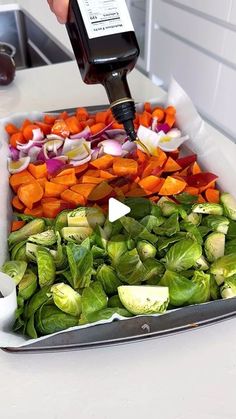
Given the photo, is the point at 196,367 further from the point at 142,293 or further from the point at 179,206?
the point at 179,206

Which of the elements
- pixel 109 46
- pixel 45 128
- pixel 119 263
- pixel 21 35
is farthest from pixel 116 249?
pixel 21 35

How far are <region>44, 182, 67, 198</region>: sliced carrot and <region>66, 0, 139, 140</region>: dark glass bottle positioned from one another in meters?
0.15

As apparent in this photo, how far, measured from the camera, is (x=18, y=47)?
1.90 m

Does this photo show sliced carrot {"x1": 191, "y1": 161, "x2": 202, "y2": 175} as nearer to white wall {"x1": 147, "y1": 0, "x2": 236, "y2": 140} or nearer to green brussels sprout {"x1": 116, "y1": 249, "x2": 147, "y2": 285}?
green brussels sprout {"x1": 116, "y1": 249, "x2": 147, "y2": 285}

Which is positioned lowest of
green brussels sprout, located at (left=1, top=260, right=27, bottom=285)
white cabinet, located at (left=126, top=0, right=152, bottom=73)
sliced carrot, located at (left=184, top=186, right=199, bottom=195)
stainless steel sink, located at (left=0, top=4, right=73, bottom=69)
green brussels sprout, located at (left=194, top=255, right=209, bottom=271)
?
white cabinet, located at (left=126, top=0, right=152, bottom=73)

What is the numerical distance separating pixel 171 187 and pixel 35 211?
23 cm

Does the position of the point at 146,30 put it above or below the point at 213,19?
below

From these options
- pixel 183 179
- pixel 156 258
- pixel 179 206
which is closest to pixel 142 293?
pixel 156 258

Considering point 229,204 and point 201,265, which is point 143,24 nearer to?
point 229,204

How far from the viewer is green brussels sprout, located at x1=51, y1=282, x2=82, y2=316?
56cm

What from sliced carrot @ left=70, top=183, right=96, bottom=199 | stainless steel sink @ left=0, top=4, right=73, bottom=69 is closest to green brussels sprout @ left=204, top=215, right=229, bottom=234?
sliced carrot @ left=70, top=183, right=96, bottom=199

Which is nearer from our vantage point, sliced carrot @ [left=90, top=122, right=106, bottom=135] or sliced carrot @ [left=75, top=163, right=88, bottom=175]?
sliced carrot @ [left=75, top=163, right=88, bottom=175]

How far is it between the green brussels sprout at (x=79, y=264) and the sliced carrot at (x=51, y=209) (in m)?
0.15

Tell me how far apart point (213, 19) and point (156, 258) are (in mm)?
1816
